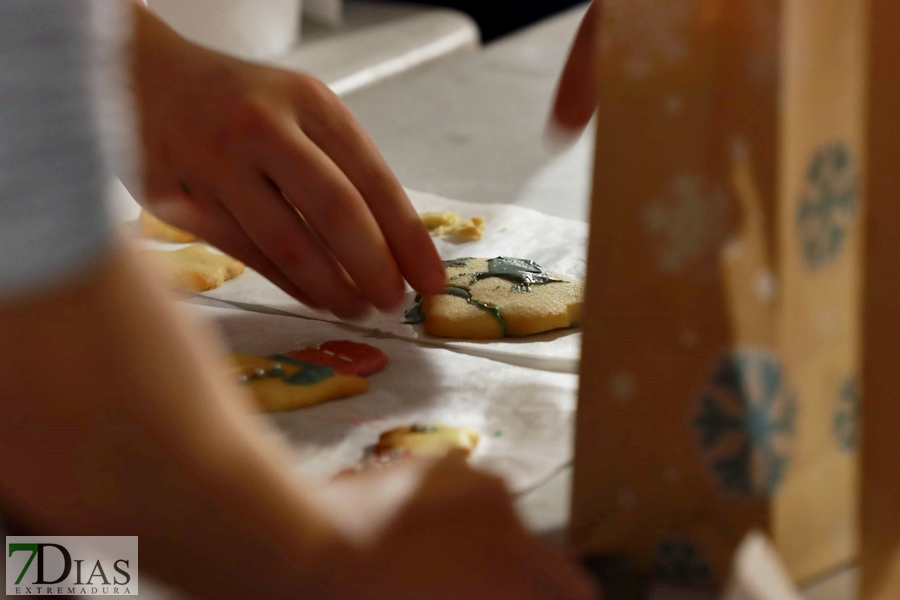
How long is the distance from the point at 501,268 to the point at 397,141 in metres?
0.45

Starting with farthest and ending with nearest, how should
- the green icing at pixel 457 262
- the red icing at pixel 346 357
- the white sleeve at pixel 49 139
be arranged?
the green icing at pixel 457 262, the red icing at pixel 346 357, the white sleeve at pixel 49 139

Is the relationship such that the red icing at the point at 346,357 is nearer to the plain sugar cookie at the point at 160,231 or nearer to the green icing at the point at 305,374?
the green icing at the point at 305,374

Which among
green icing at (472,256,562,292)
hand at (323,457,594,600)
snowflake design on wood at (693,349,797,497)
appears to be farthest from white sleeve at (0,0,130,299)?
green icing at (472,256,562,292)

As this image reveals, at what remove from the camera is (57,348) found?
28cm

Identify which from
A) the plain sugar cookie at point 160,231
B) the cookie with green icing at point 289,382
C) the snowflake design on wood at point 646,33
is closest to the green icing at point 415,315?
the cookie with green icing at point 289,382

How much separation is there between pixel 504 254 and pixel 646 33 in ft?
1.45

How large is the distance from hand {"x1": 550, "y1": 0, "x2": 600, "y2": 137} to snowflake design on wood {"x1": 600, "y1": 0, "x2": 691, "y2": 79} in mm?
179

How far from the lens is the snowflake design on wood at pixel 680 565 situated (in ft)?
1.35

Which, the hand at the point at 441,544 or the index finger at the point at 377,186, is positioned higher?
the index finger at the point at 377,186

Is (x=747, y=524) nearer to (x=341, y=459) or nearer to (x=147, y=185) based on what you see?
(x=341, y=459)

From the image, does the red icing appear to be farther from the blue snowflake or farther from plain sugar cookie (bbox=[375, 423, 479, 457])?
the blue snowflake

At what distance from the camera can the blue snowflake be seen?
1.33 ft

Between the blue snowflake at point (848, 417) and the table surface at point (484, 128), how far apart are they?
1.71ft

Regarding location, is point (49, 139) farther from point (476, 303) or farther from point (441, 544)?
point (476, 303)
